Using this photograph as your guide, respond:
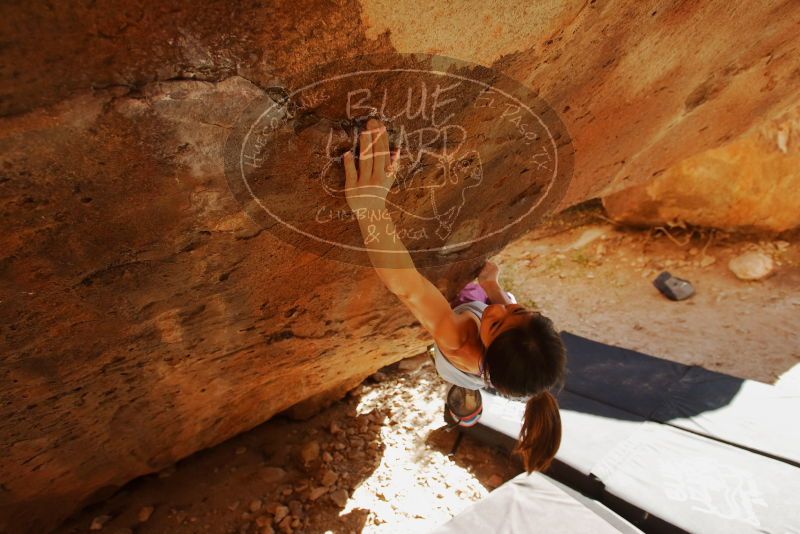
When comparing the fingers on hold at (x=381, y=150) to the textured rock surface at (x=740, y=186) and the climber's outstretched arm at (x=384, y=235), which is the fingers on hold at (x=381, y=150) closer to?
the climber's outstretched arm at (x=384, y=235)

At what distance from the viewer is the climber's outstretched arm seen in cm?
122

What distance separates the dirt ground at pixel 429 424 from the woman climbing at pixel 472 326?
3.71ft

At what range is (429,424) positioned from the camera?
2984 mm

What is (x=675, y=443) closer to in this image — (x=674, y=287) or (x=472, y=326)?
(x=472, y=326)

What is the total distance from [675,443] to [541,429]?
4.51 ft

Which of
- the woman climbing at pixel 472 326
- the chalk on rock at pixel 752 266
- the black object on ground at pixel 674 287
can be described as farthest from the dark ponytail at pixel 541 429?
the chalk on rock at pixel 752 266

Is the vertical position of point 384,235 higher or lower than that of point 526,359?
higher

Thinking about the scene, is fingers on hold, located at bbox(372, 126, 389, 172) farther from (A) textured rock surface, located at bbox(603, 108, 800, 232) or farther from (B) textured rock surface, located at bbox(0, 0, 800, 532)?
(A) textured rock surface, located at bbox(603, 108, 800, 232)

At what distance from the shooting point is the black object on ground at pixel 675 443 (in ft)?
6.76

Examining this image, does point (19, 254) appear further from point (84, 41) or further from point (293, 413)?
point (293, 413)

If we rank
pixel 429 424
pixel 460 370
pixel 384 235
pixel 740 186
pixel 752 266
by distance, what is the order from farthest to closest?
pixel 740 186 < pixel 752 266 < pixel 429 424 < pixel 460 370 < pixel 384 235

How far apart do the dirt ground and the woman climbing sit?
1.13 meters

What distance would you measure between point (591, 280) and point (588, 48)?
3.95m

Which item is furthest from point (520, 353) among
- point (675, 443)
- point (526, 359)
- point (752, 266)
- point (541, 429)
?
point (752, 266)
